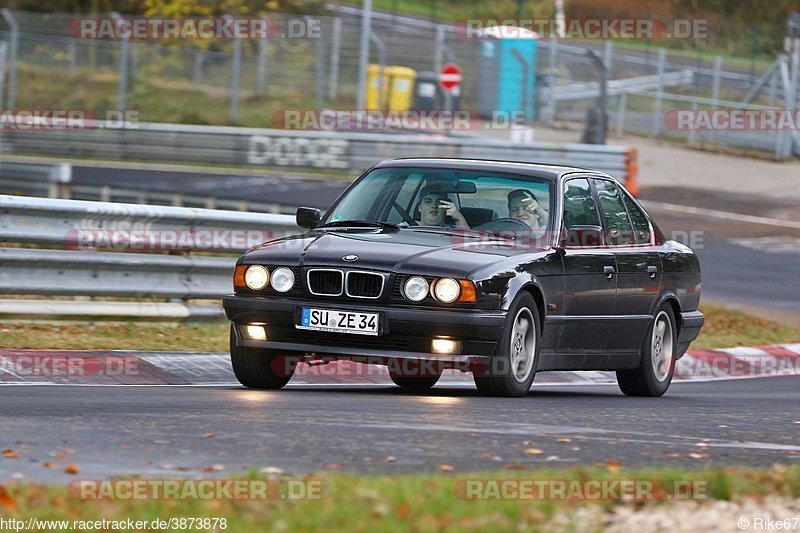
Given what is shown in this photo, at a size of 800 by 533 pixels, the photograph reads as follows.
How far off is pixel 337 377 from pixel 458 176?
196 cm

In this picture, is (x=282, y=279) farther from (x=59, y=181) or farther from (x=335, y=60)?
(x=335, y=60)

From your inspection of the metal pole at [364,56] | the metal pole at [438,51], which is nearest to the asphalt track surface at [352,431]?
the metal pole at [364,56]

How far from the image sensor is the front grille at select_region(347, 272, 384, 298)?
29.6 feet

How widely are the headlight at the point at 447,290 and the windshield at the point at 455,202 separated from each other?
3.34 ft

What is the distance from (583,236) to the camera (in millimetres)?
10414

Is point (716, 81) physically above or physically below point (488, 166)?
above

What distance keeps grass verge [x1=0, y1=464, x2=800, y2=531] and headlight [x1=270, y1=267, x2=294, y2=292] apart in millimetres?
3335

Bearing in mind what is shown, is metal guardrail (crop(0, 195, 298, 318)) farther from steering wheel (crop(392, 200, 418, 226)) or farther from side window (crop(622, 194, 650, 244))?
side window (crop(622, 194, 650, 244))

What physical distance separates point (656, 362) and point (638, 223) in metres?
1.03

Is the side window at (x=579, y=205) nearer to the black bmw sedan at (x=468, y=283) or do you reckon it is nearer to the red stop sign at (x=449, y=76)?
the black bmw sedan at (x=468, y=283)

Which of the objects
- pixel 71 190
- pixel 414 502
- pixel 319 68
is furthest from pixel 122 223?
pixel 319 68

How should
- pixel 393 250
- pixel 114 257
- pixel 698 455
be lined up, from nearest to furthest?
1. pixel 698 455
2. pixel 393 250
3. pixel 114 257

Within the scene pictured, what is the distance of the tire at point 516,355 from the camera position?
9.14 metres

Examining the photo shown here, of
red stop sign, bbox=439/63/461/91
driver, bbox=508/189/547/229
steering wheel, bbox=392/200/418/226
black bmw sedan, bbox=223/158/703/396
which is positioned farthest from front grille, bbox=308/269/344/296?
red stop sign, bbox=439/63/461/91
